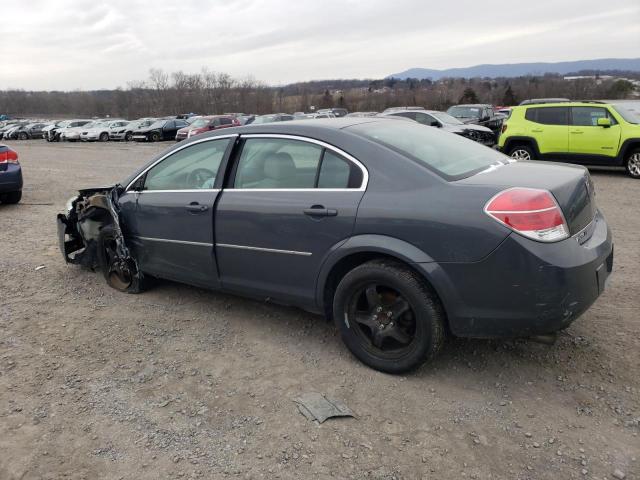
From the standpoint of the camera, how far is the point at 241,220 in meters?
3.79

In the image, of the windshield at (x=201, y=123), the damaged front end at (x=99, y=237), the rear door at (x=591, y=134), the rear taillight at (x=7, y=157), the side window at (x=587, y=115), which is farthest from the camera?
the windshield at (x=201, y=123)

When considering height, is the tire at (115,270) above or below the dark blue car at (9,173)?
below

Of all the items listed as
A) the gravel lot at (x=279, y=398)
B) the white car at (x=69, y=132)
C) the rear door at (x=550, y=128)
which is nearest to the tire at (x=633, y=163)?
the rear door at (x=550, y=128)

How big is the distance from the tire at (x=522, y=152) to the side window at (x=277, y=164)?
33.5ft

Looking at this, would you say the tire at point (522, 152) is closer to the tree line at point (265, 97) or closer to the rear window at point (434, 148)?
the rear window at point (434, 148)

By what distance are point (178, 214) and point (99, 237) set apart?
1.35 m

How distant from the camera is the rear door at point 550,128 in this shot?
12039 millimetres

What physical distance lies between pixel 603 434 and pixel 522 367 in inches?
28.5

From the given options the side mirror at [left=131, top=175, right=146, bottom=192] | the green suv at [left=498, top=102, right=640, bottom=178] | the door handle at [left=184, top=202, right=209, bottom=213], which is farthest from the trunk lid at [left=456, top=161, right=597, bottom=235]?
the green suv at [left=498, top=102, right=640, bottom=178]

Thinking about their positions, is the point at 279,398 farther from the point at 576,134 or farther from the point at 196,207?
the point at 576,134

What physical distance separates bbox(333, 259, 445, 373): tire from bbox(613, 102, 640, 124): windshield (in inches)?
419

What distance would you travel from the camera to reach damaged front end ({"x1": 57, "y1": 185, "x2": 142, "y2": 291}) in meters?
4.80

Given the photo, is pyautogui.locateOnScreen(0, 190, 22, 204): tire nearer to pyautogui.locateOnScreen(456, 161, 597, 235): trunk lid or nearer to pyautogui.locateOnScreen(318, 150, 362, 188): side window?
pyautogui.locateOnScreen(318, 150, 362, 188): side window

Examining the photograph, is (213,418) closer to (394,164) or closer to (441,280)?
(441,280)
